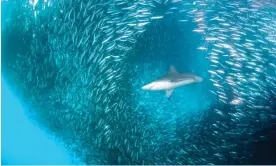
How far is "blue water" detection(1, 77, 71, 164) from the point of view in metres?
15.8

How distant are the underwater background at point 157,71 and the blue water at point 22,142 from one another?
7.01m

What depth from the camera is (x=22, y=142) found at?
21.8 meters

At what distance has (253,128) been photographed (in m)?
7.74

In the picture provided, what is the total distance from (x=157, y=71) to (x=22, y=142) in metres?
18.7

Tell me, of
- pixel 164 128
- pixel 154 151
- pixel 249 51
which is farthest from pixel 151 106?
pixel 249 51

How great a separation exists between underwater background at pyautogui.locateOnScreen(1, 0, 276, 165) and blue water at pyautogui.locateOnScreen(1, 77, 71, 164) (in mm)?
7015

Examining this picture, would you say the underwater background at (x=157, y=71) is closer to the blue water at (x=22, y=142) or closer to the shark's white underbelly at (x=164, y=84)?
the shark's white underbelly at (x=164, y=84)

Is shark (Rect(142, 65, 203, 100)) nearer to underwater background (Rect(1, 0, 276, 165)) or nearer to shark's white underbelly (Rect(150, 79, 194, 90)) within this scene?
shark's white underbelly (Rect(150, 79, 194, 90))

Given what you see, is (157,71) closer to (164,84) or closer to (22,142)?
(164,84)

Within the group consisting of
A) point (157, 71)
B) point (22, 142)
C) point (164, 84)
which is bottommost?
point (22, 142)

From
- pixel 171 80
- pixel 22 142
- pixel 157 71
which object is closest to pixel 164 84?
pixel 171 80

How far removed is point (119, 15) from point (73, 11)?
1.46 meters

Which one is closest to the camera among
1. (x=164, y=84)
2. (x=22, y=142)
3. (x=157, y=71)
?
(x=164, y=84)

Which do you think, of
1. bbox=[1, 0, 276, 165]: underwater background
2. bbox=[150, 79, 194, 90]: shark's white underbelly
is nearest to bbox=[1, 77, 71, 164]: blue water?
bbox=[1, 0, 276, 165]: underwater background
